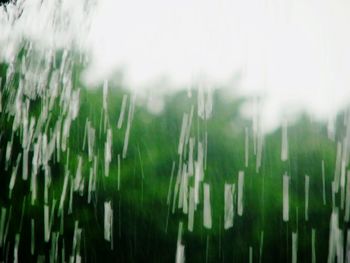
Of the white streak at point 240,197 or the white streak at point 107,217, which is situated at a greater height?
the white streak at point 240,197

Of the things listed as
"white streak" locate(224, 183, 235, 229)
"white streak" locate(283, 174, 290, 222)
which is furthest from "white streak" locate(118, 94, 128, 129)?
"white streak" locate(283, 174, 290, 222)

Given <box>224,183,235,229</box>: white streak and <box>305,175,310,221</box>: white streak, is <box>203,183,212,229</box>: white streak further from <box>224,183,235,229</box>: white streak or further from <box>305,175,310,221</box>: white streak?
<box>305,175,310,221</box>: white streak

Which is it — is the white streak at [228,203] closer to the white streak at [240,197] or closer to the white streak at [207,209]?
the white streak at [240,197]

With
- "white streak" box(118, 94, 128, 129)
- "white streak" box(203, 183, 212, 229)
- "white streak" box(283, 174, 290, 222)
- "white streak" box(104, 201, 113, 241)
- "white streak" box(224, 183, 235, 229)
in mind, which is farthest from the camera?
"white streak" box(118, 94, 128, 129)

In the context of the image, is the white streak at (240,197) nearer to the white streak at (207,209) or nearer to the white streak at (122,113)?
the white streak at (207,209)

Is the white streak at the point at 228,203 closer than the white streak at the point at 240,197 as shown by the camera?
Yes

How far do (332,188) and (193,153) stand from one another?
259 cm

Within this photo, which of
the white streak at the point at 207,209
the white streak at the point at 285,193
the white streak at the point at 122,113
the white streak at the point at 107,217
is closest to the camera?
the white streak at the point at 285,193

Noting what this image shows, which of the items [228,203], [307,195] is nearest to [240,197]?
[228,203]

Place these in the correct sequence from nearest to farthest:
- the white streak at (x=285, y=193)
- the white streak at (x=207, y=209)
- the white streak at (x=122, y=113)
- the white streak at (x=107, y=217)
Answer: the white streak at (x=285, y=193) → the white streak at (x=207, y=209) → the white streak at (x=107, y=217) → the white streak at (x=122, y=113)

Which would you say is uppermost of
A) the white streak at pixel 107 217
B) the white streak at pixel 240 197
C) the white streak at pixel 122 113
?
the white streak at pixel 122 113

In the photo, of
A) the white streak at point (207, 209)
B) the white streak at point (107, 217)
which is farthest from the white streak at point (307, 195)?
the white streak at point (107, 217)

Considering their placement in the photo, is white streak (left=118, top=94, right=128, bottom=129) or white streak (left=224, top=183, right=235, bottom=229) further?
white streak (left=118, top=94, right=128, bottom=129)

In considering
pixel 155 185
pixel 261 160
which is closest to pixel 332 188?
pixel 261 160
